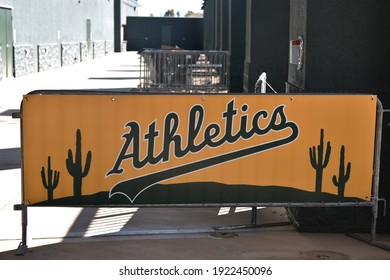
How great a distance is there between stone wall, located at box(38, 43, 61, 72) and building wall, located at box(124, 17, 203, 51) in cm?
3627

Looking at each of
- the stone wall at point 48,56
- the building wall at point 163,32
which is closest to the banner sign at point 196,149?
the stone wall at point 48,56

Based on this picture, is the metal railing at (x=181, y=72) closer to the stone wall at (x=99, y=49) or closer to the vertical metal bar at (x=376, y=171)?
the vertical metal bar at (x=376, y=171)

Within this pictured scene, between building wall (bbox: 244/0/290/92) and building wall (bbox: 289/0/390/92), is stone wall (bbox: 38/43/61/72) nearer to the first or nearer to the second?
building wall (bbox: 244/0/290/92)

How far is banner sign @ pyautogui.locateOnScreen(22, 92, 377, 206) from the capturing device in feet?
22.2

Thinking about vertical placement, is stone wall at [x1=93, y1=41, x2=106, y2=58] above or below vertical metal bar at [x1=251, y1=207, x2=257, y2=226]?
above

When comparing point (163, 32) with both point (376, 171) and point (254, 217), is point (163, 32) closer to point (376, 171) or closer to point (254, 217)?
point (254, 217)

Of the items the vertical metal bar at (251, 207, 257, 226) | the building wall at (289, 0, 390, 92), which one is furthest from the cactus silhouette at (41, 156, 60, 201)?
the building wall at (289, 0, 390, 92)

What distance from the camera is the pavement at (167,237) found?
21.8 ft

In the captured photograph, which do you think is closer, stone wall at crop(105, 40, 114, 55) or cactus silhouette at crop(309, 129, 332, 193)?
cactus silhouette at crop(309, 129, 332, 193)

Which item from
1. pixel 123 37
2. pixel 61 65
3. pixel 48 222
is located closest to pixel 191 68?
pixel 48 222

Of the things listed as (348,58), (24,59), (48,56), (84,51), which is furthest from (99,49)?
(348,58)

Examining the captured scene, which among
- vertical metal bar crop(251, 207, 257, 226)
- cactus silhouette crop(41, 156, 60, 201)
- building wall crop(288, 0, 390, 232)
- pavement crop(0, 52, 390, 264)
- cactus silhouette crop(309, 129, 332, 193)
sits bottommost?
pavement crop(0, 52, 390, 264)

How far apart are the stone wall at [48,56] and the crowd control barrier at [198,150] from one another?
30747 millimetres

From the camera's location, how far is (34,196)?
6.77 metres
